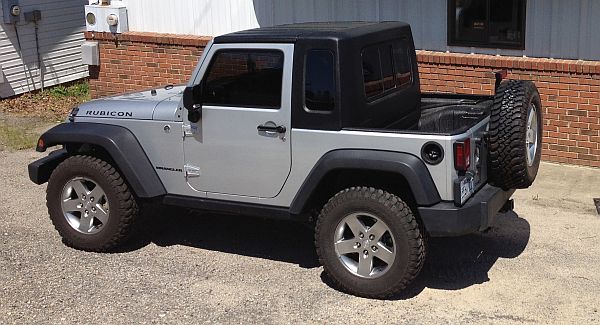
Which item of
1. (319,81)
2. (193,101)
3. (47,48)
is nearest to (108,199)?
(193,101)

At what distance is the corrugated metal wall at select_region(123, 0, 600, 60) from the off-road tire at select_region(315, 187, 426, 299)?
14.6ft

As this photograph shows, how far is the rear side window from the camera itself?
6383 mm

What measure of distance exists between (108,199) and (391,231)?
2.40 metres

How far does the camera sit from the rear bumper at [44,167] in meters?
7.36

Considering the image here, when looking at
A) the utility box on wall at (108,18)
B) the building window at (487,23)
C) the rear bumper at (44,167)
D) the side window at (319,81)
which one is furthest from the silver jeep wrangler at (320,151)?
the utility box on wall at (108,18)

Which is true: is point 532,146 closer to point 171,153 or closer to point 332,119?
point 332,119

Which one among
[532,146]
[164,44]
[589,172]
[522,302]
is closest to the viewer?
[522,302]

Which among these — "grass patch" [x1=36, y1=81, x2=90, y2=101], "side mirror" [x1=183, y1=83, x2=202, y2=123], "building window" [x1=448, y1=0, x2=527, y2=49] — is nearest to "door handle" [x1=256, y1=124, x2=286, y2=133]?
"side mirror" [x1=183, y1=83, x2=202, y2=123]

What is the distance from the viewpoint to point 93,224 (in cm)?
724

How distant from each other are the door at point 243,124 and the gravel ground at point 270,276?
0.72 m

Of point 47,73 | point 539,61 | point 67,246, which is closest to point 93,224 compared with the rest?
point 67,246

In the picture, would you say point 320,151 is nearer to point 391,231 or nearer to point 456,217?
point 391,231

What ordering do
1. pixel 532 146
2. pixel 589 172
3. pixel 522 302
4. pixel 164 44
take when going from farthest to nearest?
1. pixel 164 44
2. pixel 589 172
3. pixel 532 146
4. pixel 522 302

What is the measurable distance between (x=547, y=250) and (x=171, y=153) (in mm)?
3113
